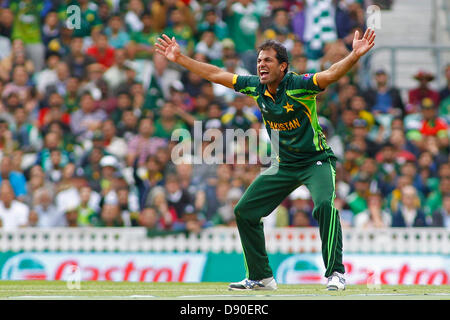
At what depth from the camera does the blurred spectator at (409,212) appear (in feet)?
48.8

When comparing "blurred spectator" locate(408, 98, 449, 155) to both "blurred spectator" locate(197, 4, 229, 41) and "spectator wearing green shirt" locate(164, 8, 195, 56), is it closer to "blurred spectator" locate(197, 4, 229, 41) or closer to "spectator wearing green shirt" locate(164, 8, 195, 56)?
"blurred spectator" locate(197, 4, 229, 41)

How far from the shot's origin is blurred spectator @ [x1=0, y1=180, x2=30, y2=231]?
15.3m

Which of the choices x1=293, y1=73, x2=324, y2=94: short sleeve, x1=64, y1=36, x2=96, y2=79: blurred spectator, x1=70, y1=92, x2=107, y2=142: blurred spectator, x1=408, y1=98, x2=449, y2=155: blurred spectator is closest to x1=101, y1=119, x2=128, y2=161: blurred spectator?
x1=70, y1=92, x2=107, y2=142: blurred spectator

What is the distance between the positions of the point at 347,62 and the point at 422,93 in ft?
31.7

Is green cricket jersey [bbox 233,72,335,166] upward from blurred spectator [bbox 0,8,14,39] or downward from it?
downward

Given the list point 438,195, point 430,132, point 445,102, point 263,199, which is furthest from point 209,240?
point 445,102

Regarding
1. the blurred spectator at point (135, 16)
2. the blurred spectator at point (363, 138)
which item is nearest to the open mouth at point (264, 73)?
the blurred spectator at point (363, 138)

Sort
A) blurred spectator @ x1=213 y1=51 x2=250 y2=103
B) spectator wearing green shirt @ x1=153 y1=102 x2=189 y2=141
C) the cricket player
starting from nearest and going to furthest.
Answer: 1. the cricket player
2. spectator wearing green shirt @ x1=153 y1=102 x2=189 y2=141
3. blurred spectator @ x1=213 y1=51 x2=250 y2=103

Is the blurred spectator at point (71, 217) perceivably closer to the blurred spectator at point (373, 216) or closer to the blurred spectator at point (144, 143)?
the blurred spectator at point (144, 143)

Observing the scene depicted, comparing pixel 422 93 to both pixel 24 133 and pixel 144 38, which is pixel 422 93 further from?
pixel 24 133

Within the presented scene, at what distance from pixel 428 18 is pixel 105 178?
914cm

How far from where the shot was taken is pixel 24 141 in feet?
56.1

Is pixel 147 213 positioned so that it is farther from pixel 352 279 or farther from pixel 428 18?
pixel 428 18

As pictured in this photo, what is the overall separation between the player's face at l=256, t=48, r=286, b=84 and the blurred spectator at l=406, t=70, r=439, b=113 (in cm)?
→ 890
